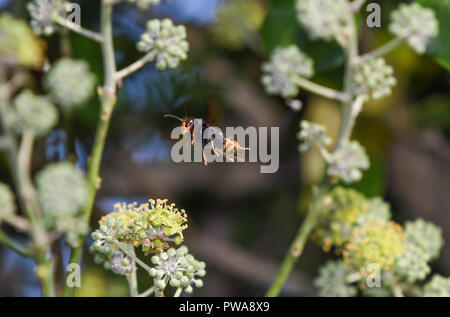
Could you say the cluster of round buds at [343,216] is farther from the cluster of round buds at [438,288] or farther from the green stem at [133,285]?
the green stem at [133,285]

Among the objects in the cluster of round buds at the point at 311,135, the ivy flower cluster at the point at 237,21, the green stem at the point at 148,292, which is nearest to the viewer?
the green stem at the point at 148,292

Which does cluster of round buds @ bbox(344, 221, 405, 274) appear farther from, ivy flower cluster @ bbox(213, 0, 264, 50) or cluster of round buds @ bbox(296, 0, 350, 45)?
ivy flower cluster @ bbox(213, 0, 264, 50)

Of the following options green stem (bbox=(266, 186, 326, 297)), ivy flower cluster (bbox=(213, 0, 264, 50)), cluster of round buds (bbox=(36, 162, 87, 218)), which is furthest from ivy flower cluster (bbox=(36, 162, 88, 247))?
ivy flower cluster (bbox=(213, 0, 264, 50))

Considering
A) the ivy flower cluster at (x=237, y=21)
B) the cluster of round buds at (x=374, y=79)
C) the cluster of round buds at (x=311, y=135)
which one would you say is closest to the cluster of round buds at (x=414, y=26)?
the cluster of round buds at (x=374, y=79)

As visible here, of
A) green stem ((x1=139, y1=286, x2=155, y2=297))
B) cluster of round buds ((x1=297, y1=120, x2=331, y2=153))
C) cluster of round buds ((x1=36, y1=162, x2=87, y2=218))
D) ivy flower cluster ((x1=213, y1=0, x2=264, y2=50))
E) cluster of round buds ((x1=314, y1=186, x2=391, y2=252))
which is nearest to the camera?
cluster of round buds ((x1=36, y1=162, x2=87, y2=218))

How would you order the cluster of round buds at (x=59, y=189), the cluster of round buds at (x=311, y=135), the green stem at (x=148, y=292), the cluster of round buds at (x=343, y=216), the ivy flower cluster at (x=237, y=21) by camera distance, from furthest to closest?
the ivy flower cluster at (x=237, y=21) → the cluster of round buds at (x=343, y=216) → the cluster of round buds at (x=311, y=135) → the green stem at (x=148, y=292) → the cluster of round buds at (x=59, y=189)

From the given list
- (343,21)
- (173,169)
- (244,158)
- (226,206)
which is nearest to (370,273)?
(244,158)
